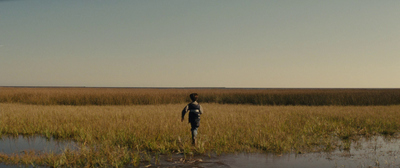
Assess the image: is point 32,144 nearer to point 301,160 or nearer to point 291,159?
point 291,159

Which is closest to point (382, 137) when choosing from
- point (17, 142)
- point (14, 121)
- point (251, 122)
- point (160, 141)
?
point (251, 122)

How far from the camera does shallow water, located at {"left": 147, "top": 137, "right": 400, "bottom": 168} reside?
707cm

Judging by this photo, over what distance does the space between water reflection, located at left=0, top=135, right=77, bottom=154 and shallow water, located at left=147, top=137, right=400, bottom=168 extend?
3.62 meters

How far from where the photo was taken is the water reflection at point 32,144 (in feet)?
28.2

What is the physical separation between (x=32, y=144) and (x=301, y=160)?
27.2 feet

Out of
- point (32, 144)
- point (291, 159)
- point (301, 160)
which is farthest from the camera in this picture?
point (32, 144)

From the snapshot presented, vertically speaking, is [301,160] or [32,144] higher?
[301,160]

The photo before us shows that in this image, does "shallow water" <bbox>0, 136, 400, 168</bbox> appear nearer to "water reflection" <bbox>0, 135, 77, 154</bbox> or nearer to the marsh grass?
"water reflection" <bbox>0, 135, 77, 154</bbox>

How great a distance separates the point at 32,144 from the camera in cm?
950

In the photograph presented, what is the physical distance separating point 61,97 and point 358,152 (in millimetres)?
27332

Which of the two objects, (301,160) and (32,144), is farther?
(32,144)

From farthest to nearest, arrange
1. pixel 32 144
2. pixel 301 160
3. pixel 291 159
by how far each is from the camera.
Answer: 1. pixel 32 144
2. pixel 291 159
3. pixel 301 160

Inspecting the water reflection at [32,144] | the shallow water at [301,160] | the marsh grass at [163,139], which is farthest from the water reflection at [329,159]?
the water reflection at [32,144]

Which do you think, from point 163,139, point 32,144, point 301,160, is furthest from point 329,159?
point 32,144
